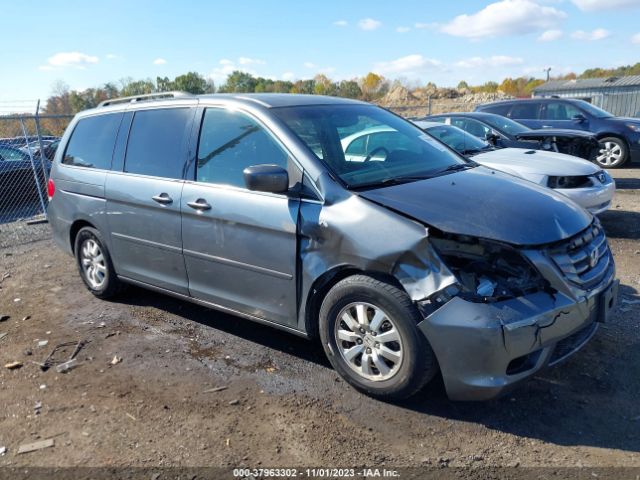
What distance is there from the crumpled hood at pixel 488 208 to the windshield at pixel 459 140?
4096mm

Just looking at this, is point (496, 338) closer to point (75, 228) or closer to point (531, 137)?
point (75, 228)

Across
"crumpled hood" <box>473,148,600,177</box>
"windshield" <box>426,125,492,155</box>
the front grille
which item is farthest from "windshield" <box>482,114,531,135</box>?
the front grille

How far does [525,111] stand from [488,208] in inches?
448

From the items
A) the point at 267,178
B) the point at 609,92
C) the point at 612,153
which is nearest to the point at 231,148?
the point at 267,178

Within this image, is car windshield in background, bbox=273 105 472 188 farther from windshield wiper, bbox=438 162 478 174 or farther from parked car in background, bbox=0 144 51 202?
parked car in background, bbox=0 144 51 202

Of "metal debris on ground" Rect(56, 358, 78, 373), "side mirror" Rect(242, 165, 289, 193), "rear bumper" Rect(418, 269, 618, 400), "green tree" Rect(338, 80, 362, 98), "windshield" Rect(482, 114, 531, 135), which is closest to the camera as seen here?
"rear bumper" Rect(418, 269, 618, 400)

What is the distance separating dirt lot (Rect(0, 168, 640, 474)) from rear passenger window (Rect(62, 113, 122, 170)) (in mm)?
1587

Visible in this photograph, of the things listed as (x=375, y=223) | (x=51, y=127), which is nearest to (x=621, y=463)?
(x=375, y=223)

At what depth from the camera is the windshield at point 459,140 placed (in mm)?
7758

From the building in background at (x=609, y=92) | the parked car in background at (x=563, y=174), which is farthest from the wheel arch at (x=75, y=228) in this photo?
the building in background at (x=609, y=92)

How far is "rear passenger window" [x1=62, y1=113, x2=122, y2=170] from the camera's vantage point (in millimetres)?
5008

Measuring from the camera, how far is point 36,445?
315 centimetres

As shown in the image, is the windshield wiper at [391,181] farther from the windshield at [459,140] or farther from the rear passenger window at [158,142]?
the windshield at [459,140]

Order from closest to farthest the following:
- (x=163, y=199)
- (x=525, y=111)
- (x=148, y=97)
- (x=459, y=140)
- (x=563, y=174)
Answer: (x=163, y=199) < (x=148, y=97) < (x=563, y=174) < (x=459, y=140) < (x=525, y=111)
